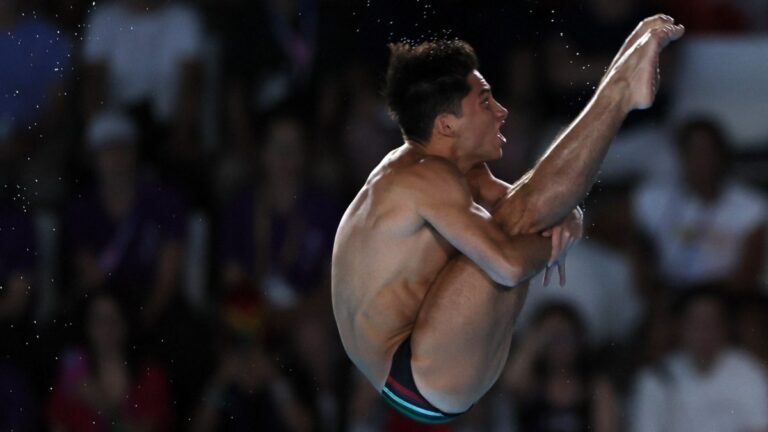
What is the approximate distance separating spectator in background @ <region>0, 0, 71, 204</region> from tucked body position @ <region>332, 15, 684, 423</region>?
272cm

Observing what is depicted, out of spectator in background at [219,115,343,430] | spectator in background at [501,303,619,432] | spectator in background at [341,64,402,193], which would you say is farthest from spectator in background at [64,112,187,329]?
spectator in background at [501,303,619,432]

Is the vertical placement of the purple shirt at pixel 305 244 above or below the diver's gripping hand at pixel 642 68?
below

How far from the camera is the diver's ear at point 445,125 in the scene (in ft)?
10.3

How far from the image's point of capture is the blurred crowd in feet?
15.9

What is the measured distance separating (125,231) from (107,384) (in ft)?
1.94

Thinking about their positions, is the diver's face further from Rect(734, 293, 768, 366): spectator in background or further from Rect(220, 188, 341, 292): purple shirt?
Rect(220, 188, 341, 292): purple shirt

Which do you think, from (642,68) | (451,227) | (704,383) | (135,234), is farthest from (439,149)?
(135,234)

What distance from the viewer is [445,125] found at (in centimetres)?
314

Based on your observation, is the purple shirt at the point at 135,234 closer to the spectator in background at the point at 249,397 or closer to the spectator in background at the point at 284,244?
the spectator in background at the point at 284,244

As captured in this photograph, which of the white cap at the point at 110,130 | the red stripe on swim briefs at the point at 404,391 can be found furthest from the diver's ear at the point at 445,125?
the white cap at the point at 110,130

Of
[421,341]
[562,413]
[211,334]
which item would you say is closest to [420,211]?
[421,341]

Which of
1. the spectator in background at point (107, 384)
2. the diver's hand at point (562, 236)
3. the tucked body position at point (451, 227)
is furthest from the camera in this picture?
the spectator in background at point (107, 384)

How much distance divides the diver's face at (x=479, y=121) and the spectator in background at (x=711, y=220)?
1.91 meters

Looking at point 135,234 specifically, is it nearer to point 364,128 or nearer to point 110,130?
point 110,130
